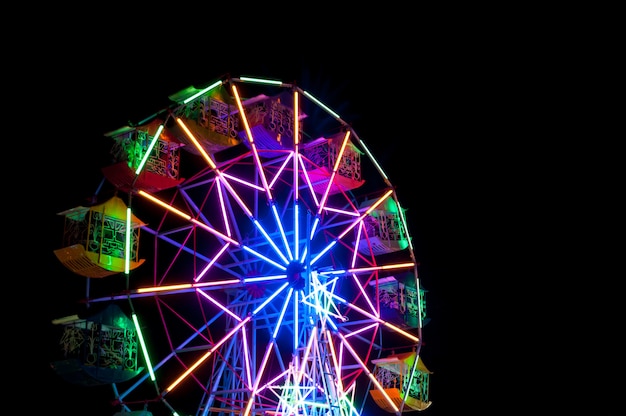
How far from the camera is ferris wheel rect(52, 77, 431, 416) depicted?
496 inches

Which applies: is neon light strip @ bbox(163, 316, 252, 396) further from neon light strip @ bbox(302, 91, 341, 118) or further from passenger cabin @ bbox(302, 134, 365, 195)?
neon light strip @ bbox(302, 91, 341, 118)

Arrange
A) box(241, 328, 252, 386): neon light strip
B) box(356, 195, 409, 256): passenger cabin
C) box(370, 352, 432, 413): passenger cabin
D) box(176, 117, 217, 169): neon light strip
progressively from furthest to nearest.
A: box(356, 195, 409, 256): passenger cabin, box(370, 352, 432, 413): passenger cabin, box(241, 328, 252, 386): neon light strip, box(176, 117, 217, 169): neon light strip

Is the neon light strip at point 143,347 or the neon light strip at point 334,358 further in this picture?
the neon light strip at point 334,358

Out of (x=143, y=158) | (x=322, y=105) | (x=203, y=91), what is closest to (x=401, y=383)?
(x=322, y=105)

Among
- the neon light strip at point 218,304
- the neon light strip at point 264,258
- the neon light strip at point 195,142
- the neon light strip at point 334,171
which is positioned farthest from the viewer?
the neon light strip at point 334,171

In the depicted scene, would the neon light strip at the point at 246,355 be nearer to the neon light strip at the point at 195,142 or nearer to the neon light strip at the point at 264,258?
the neon light strip at the point at 264,258

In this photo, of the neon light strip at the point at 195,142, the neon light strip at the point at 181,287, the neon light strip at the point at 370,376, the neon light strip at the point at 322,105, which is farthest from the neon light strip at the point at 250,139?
the neon light strip at the point at 370,376

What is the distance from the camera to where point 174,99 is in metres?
13.7

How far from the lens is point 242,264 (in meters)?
15.0

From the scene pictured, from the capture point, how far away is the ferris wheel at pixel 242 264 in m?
12.6

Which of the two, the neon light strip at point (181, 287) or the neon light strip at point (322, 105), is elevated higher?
the neon light strip at point (322, 105)

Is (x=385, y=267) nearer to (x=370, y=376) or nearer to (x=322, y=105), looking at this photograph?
(x=370, y=376)

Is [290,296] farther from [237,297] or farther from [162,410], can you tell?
[162,410]

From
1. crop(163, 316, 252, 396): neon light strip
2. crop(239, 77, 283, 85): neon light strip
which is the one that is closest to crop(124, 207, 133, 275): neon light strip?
crop(163, 316, 252, 396): neon light strip
